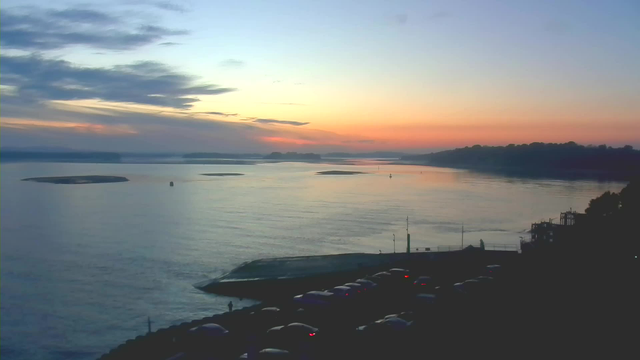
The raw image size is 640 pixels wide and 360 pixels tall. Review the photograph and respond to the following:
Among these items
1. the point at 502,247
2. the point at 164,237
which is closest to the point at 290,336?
the point at 502,247

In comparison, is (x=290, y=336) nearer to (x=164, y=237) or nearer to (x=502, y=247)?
(x=502, y=247)

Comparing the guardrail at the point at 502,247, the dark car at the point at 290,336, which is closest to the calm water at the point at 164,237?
the guardrail at the point at 502,247

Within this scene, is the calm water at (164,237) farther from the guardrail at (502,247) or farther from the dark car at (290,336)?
the dark car at (290,336)

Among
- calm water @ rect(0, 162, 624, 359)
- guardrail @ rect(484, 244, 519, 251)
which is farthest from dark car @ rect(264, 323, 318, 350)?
guardrail @ rect(484, 244, 519, 251)

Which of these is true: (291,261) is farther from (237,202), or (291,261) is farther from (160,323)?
(237,202)

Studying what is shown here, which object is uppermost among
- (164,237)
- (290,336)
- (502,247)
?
(290,336)

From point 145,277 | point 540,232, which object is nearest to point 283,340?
point 145,277

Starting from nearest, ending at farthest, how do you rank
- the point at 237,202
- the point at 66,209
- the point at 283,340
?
the point at 283,340, the point at 66,209, the point at 237,202

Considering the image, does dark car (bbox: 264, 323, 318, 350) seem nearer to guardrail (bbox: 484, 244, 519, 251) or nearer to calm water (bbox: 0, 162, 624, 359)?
calm water (bbox: 0, 162, 624, 359)
